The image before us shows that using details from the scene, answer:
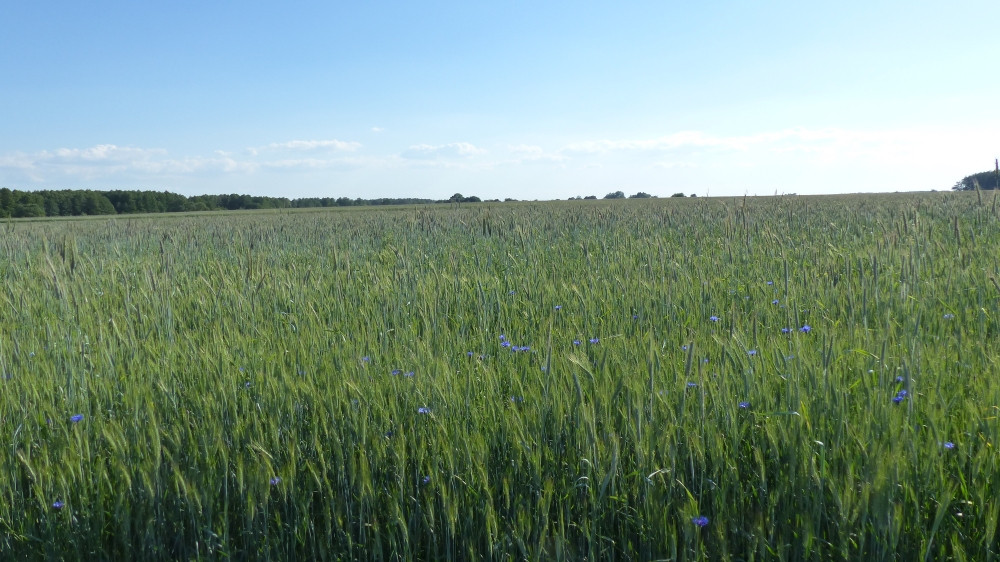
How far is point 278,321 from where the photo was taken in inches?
129

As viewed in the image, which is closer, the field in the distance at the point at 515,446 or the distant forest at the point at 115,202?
the field in the distance at the point at 515,446

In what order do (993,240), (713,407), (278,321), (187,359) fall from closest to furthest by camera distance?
(713,407), (187,359), (278,321), (993,240)

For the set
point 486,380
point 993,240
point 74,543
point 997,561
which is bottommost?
point 74,543

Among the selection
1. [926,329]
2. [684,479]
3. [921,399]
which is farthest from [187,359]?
[926,329]

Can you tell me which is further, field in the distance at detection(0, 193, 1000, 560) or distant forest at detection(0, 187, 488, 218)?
distant forest at detection(0, 187, 488, 218)

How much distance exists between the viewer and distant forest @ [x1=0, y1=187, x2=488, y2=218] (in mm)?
45094

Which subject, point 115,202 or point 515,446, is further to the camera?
point 115,202

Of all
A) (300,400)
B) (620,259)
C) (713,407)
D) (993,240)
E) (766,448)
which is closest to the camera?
(766,448)

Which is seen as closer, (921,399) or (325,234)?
(921,399)

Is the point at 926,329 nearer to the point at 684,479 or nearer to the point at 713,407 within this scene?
the point at 713,407

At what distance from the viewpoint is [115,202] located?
49812 millimetres

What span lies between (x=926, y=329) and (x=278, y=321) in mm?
3029

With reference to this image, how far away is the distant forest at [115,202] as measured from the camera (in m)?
45.1

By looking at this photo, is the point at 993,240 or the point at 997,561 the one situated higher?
Result: the point at 993,240
